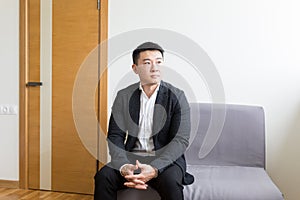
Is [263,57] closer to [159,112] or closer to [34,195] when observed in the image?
[159,112]

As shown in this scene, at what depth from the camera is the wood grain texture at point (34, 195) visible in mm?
3141

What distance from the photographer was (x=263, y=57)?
2832mm

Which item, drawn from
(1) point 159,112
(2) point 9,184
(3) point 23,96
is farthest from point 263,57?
(2) point 9,184

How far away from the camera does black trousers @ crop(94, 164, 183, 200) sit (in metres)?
2.05

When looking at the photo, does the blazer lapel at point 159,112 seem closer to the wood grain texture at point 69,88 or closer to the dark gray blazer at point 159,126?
the dark gray blazer at point 159,126

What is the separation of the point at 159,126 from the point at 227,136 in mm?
614

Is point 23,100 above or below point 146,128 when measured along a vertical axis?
above

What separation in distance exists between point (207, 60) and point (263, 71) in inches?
16.9

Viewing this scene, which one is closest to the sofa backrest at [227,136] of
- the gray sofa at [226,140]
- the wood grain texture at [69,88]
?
the gray sofa at [226,140]

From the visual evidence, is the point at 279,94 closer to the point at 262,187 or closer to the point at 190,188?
the point at 262,187

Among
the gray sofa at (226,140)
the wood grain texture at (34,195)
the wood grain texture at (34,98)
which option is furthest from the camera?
the wood grain texture at (34,98)

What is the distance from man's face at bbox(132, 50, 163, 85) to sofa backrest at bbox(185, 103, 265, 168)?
22.1 inches

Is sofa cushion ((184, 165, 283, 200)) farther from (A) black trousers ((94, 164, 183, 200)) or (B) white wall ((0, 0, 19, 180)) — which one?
(B) white wall ((0, 0, 19, 180))

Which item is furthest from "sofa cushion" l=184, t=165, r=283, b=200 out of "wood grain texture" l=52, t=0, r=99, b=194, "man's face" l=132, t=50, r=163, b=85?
"wood grain texture" l=52, t=0, r=99, b=194
